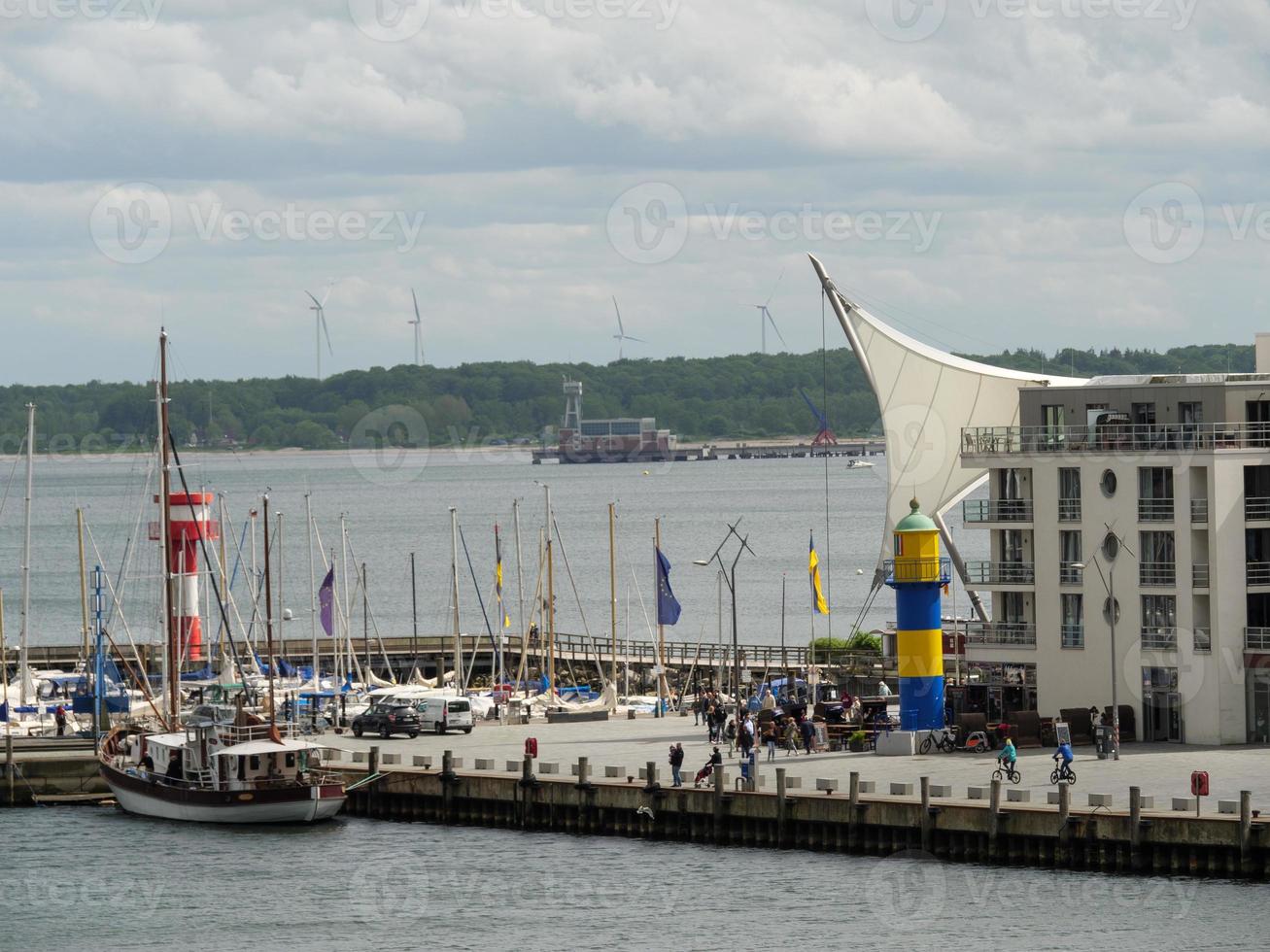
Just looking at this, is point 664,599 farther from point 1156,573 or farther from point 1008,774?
point 1008,774

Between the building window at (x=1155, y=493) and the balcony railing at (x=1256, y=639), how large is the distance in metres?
3.83

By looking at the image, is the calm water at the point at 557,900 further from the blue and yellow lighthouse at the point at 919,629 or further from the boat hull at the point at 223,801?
the blue and yellow lighthouse at the point at 919,629

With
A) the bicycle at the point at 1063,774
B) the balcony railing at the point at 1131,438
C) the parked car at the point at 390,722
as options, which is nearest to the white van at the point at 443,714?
the parked car at the point at 390,722

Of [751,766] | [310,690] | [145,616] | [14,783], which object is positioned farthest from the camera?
[145,616]

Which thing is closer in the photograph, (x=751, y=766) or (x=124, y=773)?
(x=751, y=766)

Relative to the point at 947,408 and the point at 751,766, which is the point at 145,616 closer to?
the point at 947,408

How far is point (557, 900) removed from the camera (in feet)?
171

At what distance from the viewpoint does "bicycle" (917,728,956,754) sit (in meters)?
62.0

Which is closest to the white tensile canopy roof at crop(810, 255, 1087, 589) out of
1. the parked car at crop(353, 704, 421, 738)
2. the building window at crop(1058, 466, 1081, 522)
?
the building window at crop(1058, 466, 1081, 522)

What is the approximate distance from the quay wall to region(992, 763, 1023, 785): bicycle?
2.86 m

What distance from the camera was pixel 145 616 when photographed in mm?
156000

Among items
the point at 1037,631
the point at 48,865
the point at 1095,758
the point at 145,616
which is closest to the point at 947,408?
the point at 1037,631

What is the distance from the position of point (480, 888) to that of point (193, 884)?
7510 millimetres

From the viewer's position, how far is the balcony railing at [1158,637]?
203ft
